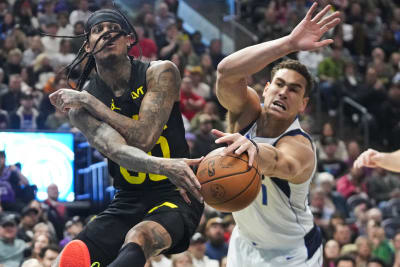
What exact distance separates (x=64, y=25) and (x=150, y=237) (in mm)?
8226

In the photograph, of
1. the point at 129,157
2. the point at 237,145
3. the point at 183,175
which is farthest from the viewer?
the point at 129,157

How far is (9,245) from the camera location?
339 inches

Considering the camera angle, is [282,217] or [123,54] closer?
[123,54]

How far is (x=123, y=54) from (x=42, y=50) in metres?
6.94

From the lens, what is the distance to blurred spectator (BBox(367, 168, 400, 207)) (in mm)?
12461

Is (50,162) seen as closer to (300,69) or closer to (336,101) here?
(300,69)

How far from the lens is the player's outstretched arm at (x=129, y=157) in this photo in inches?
170

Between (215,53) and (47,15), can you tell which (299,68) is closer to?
(47,15)

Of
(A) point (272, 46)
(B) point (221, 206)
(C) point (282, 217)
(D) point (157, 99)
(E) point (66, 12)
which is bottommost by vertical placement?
(E) point (66, 12)

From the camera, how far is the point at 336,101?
14.6 m

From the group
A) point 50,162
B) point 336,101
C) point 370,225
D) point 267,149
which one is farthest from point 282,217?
point 336,101

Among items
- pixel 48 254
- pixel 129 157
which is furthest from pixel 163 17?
pixel 129 157

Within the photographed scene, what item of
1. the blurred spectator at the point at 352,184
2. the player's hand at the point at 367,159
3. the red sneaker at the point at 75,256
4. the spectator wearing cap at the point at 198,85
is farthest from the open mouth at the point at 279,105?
the spectator wearing cap at the point at 198,85

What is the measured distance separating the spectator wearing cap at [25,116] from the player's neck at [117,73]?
210 inches
